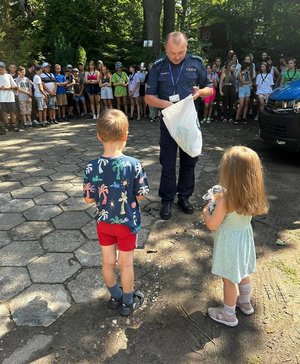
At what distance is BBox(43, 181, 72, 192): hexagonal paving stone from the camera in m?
5.12

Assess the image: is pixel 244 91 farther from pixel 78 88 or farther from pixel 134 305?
pixel 134 305

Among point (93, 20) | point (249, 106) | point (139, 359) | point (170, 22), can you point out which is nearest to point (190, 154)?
point (139, 359)

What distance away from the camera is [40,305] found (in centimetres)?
279

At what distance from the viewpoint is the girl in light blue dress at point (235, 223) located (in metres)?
2.25

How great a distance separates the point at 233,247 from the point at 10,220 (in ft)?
9.17

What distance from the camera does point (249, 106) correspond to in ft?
37.6

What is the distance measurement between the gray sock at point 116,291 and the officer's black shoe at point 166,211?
151 cm

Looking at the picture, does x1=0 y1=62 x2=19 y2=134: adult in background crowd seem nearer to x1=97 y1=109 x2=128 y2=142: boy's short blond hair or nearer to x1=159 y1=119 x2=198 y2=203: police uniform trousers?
x1=159 y1=119 x2=198 y2=203: police uniform trousers

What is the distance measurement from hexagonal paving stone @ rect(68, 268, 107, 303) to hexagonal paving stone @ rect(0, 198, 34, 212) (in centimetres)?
171

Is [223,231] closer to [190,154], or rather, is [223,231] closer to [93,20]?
[190,154]

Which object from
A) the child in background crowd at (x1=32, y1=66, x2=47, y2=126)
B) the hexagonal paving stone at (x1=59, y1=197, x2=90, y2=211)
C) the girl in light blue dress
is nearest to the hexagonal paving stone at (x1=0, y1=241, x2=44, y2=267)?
the hexagonal paving stone at (x1=59, y1=197, x2=90, y2=211)

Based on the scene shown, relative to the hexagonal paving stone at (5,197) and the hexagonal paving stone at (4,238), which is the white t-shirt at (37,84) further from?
the hexagonal paving stone at (4,238)

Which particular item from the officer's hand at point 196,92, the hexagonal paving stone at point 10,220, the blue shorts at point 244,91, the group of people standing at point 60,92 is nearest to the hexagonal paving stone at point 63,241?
the hexagonal paving stone at point 10,220

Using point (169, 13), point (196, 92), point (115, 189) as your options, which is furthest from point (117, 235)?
point (169, 13)
